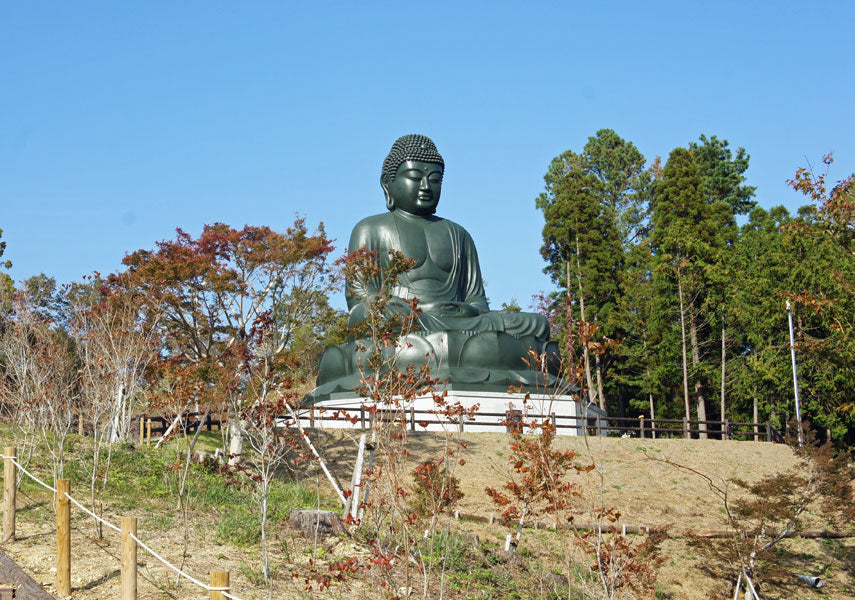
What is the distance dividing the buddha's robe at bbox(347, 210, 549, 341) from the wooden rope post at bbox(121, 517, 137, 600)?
50.5 ft

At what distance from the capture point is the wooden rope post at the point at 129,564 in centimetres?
616

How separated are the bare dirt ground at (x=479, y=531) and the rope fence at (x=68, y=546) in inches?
6.6

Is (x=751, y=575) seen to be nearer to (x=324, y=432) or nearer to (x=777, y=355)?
(x=324, y=432)

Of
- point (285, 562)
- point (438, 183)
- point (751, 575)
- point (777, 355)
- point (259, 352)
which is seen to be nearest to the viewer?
point (285, 562)

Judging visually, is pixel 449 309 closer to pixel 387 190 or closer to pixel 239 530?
pixel 387 190

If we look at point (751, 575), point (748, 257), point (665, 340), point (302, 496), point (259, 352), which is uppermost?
point (748, 257)

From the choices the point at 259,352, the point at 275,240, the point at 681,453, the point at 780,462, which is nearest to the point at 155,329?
→ the point at 275,240

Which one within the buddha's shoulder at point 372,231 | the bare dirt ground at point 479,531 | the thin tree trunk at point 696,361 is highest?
the buddha's shoulder at point 372,231

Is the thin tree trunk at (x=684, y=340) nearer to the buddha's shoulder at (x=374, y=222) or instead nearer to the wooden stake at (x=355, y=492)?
the buddha's shoulder at (x=374, y=222)

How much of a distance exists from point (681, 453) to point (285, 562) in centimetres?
1248

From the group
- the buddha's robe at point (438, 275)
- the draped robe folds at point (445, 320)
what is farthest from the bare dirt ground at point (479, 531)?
the buddha's robe at point (438, 275)

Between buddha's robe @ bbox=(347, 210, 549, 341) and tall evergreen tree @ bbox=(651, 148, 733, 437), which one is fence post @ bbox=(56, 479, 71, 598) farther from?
tall evergreen tree @ bbox=(651, 148, 733, 437)

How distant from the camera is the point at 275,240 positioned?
16922 millimetres

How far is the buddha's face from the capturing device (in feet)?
79.6
